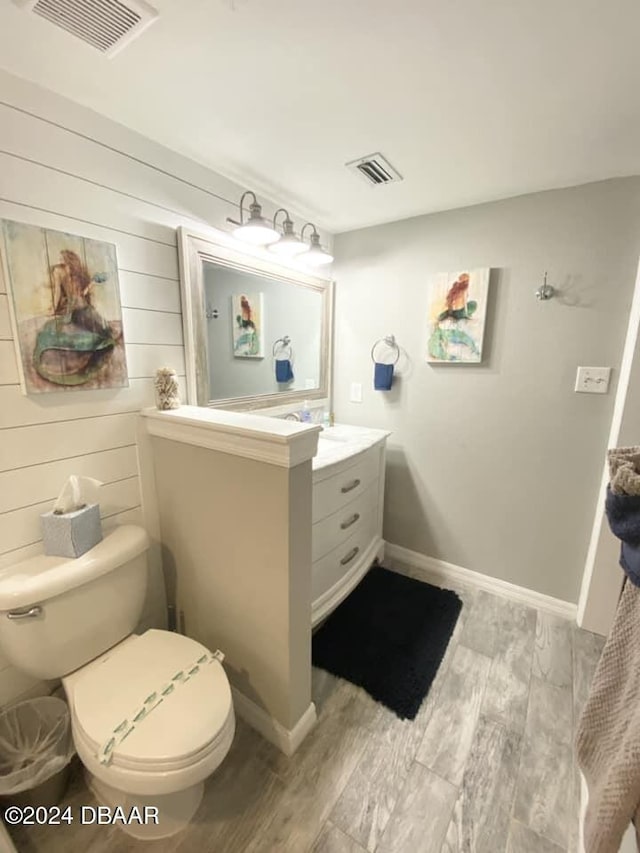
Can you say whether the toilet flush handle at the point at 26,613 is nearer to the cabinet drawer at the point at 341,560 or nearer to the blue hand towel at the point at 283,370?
the cabinet drawer at the point at 341,560

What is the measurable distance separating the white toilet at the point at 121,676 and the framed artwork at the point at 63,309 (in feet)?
1.94

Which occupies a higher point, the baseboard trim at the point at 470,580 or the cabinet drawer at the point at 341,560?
the cabinet drawer at the point at 341,560

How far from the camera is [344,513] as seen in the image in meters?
1.78

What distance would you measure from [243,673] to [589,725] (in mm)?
1088

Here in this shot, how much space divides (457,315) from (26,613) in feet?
7.06

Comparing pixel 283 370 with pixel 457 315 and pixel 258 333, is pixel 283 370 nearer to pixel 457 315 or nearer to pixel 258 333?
pixel 258 333

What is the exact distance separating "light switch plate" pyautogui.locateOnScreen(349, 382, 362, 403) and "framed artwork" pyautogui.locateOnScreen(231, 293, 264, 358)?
72 cm

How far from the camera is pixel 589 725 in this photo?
696 millimetres

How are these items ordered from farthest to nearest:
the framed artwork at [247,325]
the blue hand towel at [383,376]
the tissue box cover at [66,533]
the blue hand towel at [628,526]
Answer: the blue hand towel at [383,376] → the framed artwork at [247,325] → the tissue box cover at [66,533] → the blue hand towel at [628,526]

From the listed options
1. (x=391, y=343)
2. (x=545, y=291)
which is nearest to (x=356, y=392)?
(x=391, y=343)

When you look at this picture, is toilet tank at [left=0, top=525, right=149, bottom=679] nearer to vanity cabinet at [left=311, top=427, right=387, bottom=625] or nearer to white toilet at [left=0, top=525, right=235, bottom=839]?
white toilet at [left=0, top=525, right=235, bottom=839]

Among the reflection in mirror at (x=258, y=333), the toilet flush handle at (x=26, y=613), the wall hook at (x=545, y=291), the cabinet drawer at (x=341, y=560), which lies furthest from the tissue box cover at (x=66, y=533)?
the wall hook at (x=545, y=291)

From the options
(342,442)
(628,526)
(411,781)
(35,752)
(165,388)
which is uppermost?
(165,388)

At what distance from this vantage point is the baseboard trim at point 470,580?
192 centimetres
